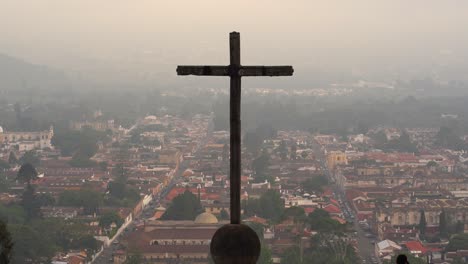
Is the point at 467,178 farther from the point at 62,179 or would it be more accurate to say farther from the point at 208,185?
the point at 62,179

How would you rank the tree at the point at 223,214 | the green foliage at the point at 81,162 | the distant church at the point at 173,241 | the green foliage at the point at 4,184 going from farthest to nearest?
the green foliage at the point at 81,162 → the green foliage at the point at 4,184 → the tree at the point at 223,214 → the distant church at the point at 173,241

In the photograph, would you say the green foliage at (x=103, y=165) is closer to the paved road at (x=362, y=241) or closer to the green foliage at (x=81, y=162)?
the green foliage at (x=81, y=162)

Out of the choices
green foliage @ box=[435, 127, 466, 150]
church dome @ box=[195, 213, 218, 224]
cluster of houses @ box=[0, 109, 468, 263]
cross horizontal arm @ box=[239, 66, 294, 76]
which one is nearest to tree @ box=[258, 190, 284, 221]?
cluster of houses @ box=[0, 109, 468, 263]

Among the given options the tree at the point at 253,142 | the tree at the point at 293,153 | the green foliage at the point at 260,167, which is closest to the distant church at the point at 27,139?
the tree at the point at 253,142

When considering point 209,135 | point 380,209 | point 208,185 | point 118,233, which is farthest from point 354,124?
point 118,233

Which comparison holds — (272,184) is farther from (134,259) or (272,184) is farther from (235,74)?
(235,74)

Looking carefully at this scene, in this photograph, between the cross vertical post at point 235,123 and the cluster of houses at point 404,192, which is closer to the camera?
the cross vertical post at point 235,123

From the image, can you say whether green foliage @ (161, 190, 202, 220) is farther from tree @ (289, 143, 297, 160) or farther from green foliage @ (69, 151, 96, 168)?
tree @ (289, 143, 297, 160)

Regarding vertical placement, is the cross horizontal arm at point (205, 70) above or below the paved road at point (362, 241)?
above
